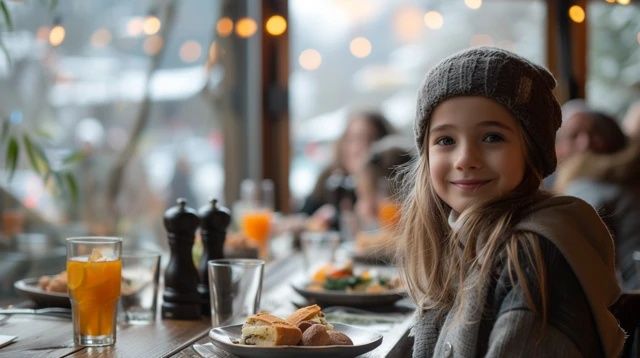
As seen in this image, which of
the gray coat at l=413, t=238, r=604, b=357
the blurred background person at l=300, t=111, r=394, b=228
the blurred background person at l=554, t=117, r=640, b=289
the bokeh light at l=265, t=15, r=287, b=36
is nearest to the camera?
the gray coat at l=413, t=238, r=604, b=357

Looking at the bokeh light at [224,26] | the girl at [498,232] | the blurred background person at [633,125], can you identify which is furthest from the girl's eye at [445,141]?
the bokeh light at [224,26]

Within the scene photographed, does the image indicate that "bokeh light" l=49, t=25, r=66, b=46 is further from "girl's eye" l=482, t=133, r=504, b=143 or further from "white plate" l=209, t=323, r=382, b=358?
"girl's eye" l=482, t=133, r=504, b=143

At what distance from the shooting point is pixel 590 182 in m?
3.90

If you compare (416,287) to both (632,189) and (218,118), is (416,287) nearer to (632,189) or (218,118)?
(632,189)

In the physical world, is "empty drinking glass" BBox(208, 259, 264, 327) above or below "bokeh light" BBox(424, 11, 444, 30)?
below

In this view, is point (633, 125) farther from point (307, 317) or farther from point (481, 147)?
point (307, 317)

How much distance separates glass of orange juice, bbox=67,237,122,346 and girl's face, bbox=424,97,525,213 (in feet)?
2.16

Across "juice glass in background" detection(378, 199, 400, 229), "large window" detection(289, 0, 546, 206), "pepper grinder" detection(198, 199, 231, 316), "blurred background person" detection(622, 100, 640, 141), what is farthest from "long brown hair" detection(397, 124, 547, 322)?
"large window" detection(289, 0, 546, 206)

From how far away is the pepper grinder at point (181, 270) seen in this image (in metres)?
2.08

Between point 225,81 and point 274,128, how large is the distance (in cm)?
46

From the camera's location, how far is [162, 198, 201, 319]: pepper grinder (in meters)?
2.08

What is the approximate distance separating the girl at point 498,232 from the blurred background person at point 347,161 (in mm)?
2853

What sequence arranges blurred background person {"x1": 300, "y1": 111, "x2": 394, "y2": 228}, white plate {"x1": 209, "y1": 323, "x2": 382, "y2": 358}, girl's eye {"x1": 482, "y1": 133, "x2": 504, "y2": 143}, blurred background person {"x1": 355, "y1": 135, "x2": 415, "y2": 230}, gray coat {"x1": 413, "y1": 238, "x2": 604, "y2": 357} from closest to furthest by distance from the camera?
gray coat {"x1": 413, "y1": 238, "x2": 604, "y2": 357}, white plate {"x1": 209, "y1": 323, "x2": 382, "y2": 358}, girl's eye {"x1": 482, "y1": 133, "x2": 504, "y2": 143}, blurred background person {"x1": 355, "y1": 135, "x2": 415, "y2": 230}, blurred background person {"x1": 300, "y1": 111, "x2": 394, "y2": 228}

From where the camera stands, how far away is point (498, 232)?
5.08 feet
